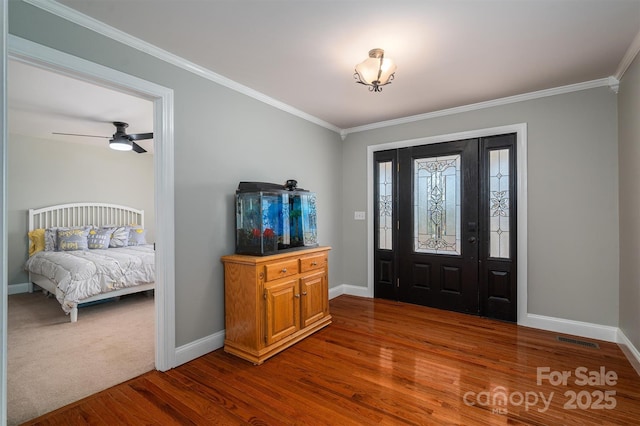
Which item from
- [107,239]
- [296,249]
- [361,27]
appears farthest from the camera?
[107,239]

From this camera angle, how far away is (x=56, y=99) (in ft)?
11.2

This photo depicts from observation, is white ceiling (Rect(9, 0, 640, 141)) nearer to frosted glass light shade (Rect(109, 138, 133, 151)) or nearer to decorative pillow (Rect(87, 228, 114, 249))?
frosted glass light shade (Rect(109, 138, 133, 151))

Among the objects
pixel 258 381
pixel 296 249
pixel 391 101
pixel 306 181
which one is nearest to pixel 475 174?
pixel 391 101

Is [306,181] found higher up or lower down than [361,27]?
lower down

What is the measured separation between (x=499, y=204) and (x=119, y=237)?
5990mm

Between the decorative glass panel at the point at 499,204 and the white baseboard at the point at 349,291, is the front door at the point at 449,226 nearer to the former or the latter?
the decorative glass panel at the point at 499,204

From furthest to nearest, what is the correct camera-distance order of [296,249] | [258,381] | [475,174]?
[475,174]
[296,249]
[258,381]

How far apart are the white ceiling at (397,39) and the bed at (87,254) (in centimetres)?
215

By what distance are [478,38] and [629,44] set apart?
3.99 feet

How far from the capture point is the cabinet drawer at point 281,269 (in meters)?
2.59

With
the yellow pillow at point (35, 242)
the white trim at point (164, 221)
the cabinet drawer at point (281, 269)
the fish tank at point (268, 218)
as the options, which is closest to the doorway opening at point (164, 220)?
the white trim at point (164, 221)

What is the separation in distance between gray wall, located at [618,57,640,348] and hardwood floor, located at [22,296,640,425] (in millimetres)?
392

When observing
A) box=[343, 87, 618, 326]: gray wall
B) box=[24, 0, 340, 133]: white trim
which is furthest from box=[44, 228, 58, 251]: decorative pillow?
box=[343, 87, 618, 326]: gray wall

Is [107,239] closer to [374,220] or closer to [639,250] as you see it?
[374,220]
